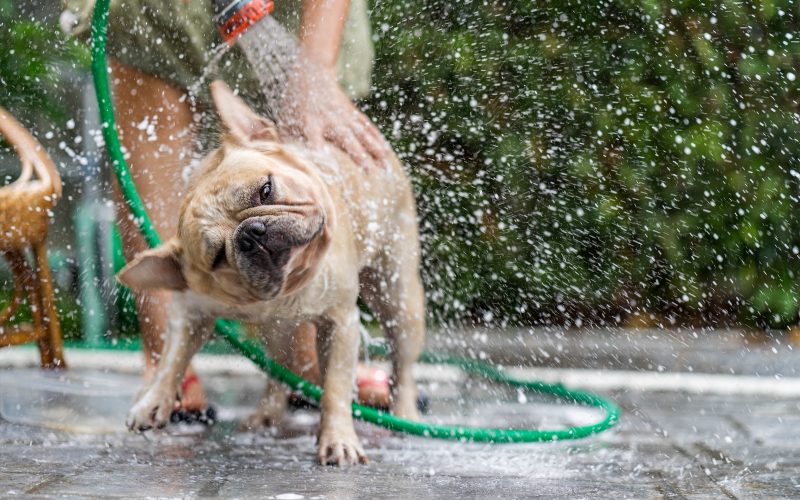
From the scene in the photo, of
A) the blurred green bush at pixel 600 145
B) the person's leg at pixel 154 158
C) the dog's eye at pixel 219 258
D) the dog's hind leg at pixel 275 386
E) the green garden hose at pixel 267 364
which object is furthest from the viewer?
the blurred green bush at pixel 600 145

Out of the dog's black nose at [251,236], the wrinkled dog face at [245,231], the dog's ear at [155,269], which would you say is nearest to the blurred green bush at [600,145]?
the wrinkled dog face at [245,231]

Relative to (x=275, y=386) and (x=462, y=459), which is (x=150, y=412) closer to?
(x=275, y=386)

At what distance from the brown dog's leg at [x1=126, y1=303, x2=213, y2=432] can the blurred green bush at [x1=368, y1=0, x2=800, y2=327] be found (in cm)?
247

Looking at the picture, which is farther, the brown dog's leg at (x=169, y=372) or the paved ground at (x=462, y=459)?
the brown dog's leg at (x=169, y=372)

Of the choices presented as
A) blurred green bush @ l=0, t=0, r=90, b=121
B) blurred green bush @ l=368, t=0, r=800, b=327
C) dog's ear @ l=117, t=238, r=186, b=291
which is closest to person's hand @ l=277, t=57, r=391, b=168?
dog's ear @ l=117, t=238, r=186, b=291

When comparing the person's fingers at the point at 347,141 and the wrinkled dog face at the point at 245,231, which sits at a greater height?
the person's fingers at the point at 347,141

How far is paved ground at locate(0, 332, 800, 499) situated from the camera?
2248 mm

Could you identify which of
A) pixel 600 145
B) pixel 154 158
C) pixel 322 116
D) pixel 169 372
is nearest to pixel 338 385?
pixel 169 372

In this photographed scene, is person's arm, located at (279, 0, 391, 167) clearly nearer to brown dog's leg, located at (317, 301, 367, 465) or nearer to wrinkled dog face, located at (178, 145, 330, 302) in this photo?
wrinkled dog face, located at (178, 145, 330, 302)

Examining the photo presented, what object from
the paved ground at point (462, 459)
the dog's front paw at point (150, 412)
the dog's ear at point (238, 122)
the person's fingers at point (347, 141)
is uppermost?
the dog's ear at point (238, 122)

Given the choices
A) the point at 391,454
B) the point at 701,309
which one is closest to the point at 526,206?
the point at 701,309

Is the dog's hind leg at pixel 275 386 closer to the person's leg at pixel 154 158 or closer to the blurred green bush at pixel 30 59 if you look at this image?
the person's leg at pixel 154 158

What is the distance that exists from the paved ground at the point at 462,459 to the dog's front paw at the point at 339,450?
6 cm

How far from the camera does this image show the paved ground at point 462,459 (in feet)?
Answer: 7.38
